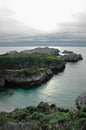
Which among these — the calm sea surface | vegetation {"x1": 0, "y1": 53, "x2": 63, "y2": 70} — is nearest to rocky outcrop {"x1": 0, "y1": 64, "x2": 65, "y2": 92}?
the calm sea surface

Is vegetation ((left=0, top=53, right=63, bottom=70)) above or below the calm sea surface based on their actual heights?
above

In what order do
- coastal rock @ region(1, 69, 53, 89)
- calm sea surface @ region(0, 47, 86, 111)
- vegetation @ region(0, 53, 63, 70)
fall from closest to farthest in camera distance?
1. calm sea surface @ region(0, 47, 86, 111)
2. coastal rock @ region(1, 69, 53, 89)
3. vegetation @ region(0, 53, 63, 70)

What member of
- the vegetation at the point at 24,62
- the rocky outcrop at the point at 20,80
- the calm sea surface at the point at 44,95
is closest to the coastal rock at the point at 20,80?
the rocky outcrop at the point at 20,80

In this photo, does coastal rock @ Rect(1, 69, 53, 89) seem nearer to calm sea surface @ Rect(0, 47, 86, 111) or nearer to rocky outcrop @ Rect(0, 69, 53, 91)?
rocky outcrop @ Rect(0, 69, 53, 91)

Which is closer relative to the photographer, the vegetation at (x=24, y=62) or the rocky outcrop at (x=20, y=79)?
the rocky outcrop at (x=20, y=79)

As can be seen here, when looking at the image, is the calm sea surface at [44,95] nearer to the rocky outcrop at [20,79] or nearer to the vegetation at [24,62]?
the rocky outcrop at [20,79]

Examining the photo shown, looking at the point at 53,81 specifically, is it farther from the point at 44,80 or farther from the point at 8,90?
the point at 8,90

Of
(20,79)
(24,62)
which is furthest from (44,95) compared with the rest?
Answer: (24,62)

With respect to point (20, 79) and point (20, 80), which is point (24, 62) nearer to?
point (20, 79)

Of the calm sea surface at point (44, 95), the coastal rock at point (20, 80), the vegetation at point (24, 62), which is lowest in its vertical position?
the calm sea surface at point (44, 95)

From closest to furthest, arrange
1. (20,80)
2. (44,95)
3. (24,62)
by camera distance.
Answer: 1. (44,95)
2. (20,80)
3. (24,62)

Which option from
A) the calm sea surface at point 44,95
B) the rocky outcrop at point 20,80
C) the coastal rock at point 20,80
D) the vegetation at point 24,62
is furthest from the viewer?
the vegetation at point 24,62
